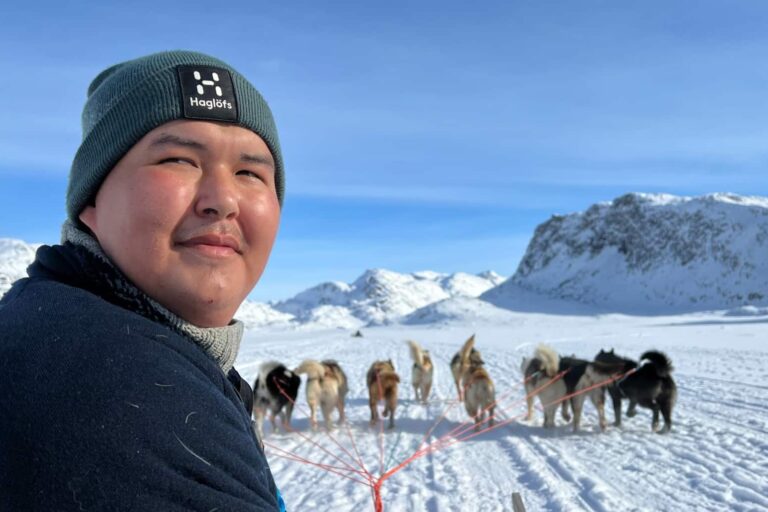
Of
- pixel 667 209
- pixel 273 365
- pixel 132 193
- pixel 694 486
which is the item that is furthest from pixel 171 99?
pixel 667 209

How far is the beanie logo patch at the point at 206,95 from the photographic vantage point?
108cm

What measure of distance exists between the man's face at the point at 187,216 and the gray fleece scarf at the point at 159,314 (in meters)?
0.02

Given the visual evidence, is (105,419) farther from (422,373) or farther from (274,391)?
(422,373)

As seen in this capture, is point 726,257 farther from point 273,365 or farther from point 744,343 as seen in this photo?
point 273,365

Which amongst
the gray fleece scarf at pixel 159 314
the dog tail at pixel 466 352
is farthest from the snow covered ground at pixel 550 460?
the gray fleece scarf at pixel 159 314

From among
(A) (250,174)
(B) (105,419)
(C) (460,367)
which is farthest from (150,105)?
(C) (460,367)

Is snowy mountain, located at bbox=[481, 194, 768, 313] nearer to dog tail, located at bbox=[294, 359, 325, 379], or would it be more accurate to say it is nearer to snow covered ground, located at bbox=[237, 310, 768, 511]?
snow covered ground, located at bbox=[237, 310, 768, 511]

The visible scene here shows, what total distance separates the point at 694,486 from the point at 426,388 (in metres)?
5.43

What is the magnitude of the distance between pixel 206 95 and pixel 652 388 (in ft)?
25.3

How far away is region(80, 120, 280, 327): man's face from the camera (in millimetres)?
971

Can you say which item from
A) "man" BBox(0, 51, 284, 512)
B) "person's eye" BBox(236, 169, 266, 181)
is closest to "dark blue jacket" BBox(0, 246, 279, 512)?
"man" BBox(0, 51, 284, 512)

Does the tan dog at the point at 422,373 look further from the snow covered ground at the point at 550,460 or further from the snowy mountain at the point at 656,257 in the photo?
the snowy mountain at the point at 656,257

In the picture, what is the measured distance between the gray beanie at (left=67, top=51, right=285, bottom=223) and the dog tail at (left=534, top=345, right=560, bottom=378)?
293 inches

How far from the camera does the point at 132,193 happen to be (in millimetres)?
992
